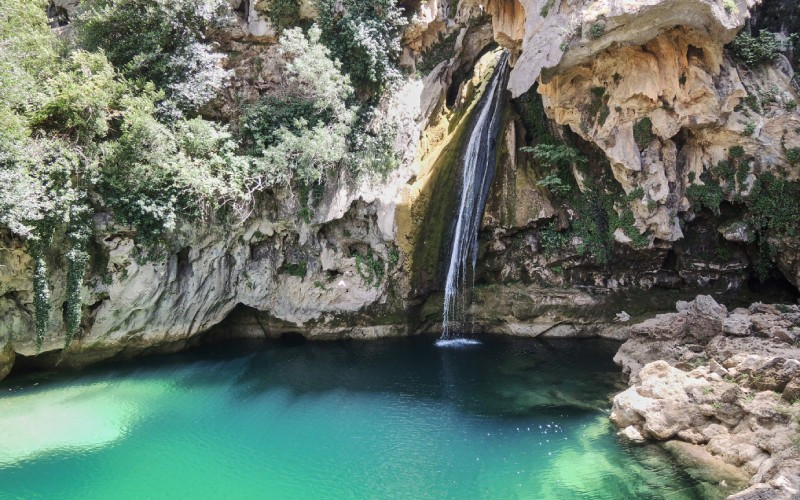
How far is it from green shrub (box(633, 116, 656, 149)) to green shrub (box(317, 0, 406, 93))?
327 inches

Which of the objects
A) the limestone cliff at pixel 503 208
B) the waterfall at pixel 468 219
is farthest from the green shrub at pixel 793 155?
the waterfall at pixel 468 219

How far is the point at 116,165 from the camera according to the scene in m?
12.6

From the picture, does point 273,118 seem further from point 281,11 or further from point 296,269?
point 296,269

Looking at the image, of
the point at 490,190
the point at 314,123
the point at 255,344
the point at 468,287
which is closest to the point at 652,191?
the point at 490,190

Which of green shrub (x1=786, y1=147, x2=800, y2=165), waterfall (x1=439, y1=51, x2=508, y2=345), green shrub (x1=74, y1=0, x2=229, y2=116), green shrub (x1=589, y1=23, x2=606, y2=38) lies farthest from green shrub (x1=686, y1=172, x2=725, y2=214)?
green shrub (x1=74, y1=0, x2=229, y2=116)

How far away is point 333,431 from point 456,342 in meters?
6.85

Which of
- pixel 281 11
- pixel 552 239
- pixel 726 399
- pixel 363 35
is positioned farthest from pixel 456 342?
pixel 281 11

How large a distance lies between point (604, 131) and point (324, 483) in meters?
12.3

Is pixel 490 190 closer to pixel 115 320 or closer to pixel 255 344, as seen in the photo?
pixel 255 344

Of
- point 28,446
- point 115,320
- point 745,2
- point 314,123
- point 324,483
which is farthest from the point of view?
point 314,123

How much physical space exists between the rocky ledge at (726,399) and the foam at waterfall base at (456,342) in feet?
16.1

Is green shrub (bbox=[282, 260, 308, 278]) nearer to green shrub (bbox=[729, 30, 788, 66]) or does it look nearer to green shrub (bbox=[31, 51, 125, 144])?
green shrub (bbox=[31, 51, 125, 144])

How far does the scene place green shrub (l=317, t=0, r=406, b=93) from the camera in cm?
1603

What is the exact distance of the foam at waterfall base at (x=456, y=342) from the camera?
16.0 m
